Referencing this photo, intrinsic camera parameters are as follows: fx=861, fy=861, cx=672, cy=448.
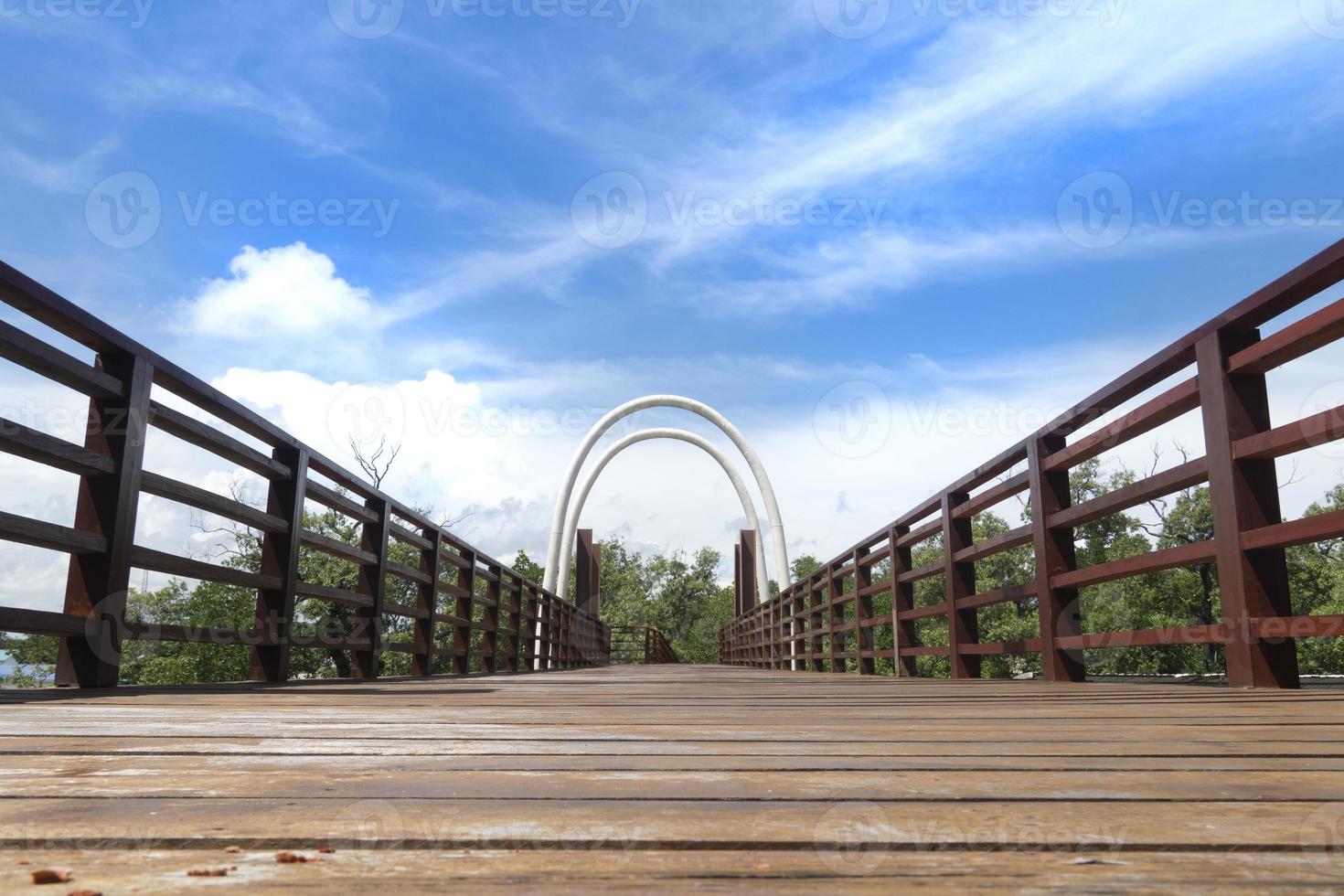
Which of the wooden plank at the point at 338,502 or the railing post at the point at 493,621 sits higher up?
the wooden plank at the point at 338,502

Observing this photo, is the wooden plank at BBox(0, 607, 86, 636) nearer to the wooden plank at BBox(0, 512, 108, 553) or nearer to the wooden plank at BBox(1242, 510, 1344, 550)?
the wooden plank at BBox(0, 512, 108, 553)

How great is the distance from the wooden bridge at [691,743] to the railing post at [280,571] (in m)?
0.01

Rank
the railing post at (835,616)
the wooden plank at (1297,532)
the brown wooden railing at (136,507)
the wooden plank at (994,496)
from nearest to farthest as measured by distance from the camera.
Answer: the wooden plank at (1297,532), the brown wooden railing at (136,507), the wooden plank at (994,496), the railing post at (835,616)

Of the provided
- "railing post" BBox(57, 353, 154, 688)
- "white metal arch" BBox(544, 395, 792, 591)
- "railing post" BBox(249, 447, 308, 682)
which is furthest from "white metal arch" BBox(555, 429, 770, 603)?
"railing post" BBox(57, 353, 154, 688)

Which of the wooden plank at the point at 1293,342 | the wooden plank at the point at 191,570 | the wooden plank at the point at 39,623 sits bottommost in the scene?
the wooden plank at the point at 39,623

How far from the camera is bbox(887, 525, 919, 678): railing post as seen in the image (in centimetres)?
524

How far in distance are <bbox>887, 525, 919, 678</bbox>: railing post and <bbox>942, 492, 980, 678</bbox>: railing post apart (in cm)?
74

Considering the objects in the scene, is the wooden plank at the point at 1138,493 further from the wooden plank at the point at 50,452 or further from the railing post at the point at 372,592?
the railing post at the point at 372,592

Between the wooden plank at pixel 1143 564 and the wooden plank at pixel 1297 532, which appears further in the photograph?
the wooden plank at pixel 1143 564

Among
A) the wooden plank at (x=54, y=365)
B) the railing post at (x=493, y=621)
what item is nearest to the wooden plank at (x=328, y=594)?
the wooden plank at (x=54, y=365)

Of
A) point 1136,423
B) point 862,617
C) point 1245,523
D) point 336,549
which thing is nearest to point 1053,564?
point 1136,423

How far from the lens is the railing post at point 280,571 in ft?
11.0

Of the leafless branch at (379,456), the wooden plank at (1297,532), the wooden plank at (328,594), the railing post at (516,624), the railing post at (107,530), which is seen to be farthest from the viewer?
the leafless branch at (379,456)

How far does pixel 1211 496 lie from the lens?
242cm
